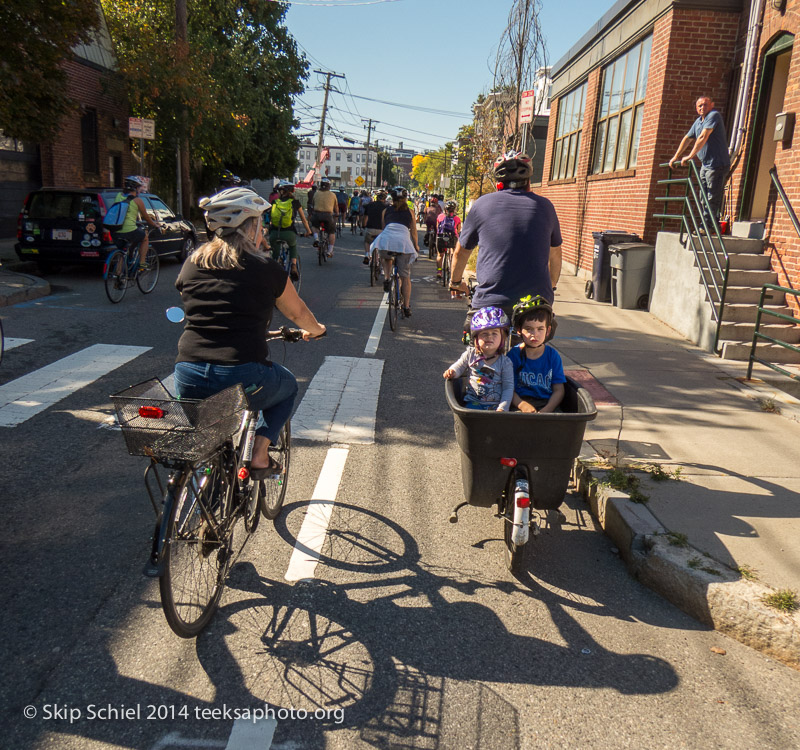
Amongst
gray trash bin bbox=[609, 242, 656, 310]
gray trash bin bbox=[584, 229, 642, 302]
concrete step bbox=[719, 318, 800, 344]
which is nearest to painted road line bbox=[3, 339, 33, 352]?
concrete step bbox=[719, 318, 800, 344]

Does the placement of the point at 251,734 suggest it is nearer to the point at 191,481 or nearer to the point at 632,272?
the point at 191,481

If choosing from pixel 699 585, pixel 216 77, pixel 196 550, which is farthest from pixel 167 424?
pixel 216 77

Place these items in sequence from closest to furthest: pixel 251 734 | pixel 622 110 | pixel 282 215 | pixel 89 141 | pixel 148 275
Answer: pixel 251 734
pixel 148 275
pixel 282 215
pixel 622 110
pixel 89 141

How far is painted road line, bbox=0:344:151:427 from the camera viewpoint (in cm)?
633

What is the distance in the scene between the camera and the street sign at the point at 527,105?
12.4 meters

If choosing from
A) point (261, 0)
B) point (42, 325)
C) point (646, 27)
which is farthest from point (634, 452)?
point (261, 0)

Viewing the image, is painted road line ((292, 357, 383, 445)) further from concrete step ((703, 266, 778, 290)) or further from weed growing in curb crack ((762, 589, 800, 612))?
concrete step ((703, 266, 778, 290))

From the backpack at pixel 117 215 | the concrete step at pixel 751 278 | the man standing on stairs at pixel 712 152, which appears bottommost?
the concrete step at pixel 751 278

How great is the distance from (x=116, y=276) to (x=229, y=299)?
29.6ft

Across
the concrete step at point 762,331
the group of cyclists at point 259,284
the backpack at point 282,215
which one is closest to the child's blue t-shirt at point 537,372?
the group of cyclists at point 259,284

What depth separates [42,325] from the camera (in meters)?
9.70

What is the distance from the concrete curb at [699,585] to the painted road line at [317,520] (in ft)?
5.87

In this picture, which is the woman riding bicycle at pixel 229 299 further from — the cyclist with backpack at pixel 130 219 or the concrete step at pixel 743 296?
the cyclist with backpack at pixel 130 219

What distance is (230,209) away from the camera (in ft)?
11.1
